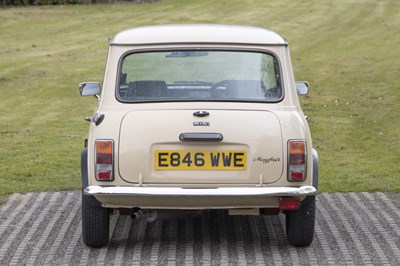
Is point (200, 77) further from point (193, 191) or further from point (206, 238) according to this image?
point (206, 238)

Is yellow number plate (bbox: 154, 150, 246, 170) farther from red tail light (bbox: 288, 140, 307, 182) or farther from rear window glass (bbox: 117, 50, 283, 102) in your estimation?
rear window glass (bbox: 117, 50, 283, 102)

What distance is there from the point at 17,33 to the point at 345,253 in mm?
22299

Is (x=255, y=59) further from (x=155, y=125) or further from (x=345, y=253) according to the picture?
(x=345, y=253)

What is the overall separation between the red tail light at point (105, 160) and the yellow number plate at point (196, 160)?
33 cm

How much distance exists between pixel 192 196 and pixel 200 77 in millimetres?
1252

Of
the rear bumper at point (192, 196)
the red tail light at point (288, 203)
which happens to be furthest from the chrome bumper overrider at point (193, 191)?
the red tail light at point (288, 203)

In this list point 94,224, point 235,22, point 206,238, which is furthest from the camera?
point 235,22

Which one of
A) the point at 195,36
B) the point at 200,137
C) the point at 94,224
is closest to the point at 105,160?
the point at 94,224

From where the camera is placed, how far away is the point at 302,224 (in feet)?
25.7

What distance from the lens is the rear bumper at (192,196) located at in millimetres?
7301

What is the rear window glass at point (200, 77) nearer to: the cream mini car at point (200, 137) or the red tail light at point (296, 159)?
the cream mini car at point (200, 137)

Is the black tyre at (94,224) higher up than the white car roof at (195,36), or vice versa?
the white car roof at (195,36)

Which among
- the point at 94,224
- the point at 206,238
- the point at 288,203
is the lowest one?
the point at 206,238

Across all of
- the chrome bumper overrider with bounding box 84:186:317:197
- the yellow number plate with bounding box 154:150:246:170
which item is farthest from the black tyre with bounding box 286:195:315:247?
the yellow number plate with bounding box 154:150:246:170
